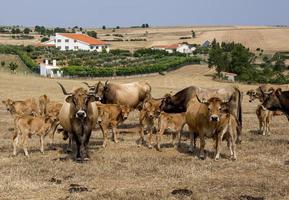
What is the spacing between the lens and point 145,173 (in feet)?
48.7

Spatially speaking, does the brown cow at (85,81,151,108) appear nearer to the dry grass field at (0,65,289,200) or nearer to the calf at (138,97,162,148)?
the dry grass field at (0,65,289,200)

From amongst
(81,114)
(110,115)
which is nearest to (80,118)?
(81,114)

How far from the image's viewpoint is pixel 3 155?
17.2 meters

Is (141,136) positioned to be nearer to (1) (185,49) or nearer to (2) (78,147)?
(2) (78,147)

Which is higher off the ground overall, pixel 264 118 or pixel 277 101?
pixel 277 101

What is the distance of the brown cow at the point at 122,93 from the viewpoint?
2383cm

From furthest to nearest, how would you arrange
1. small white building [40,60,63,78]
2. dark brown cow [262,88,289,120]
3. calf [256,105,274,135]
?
small white building [40,60,63,78] < calf [256,105,274,135] < dark brown cow [262,88,289,120]

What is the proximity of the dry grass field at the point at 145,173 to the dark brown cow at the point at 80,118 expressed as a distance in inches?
21.5

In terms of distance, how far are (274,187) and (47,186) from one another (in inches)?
224

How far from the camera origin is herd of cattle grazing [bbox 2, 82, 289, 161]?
16.6 m

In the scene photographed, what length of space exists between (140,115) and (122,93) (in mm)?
4799

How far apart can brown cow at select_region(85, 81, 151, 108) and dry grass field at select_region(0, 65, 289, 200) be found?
10.8 feet

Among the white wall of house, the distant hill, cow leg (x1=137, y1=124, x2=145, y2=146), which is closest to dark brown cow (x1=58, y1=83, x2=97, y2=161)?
cow leg (x1=137, y1=124, x2=145, y2=146)

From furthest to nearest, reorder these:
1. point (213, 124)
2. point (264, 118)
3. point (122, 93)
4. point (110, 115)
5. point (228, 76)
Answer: point (228, 76) < point (122, 93) < point (264, 118) < point (110, 115) < point (213, 124)
